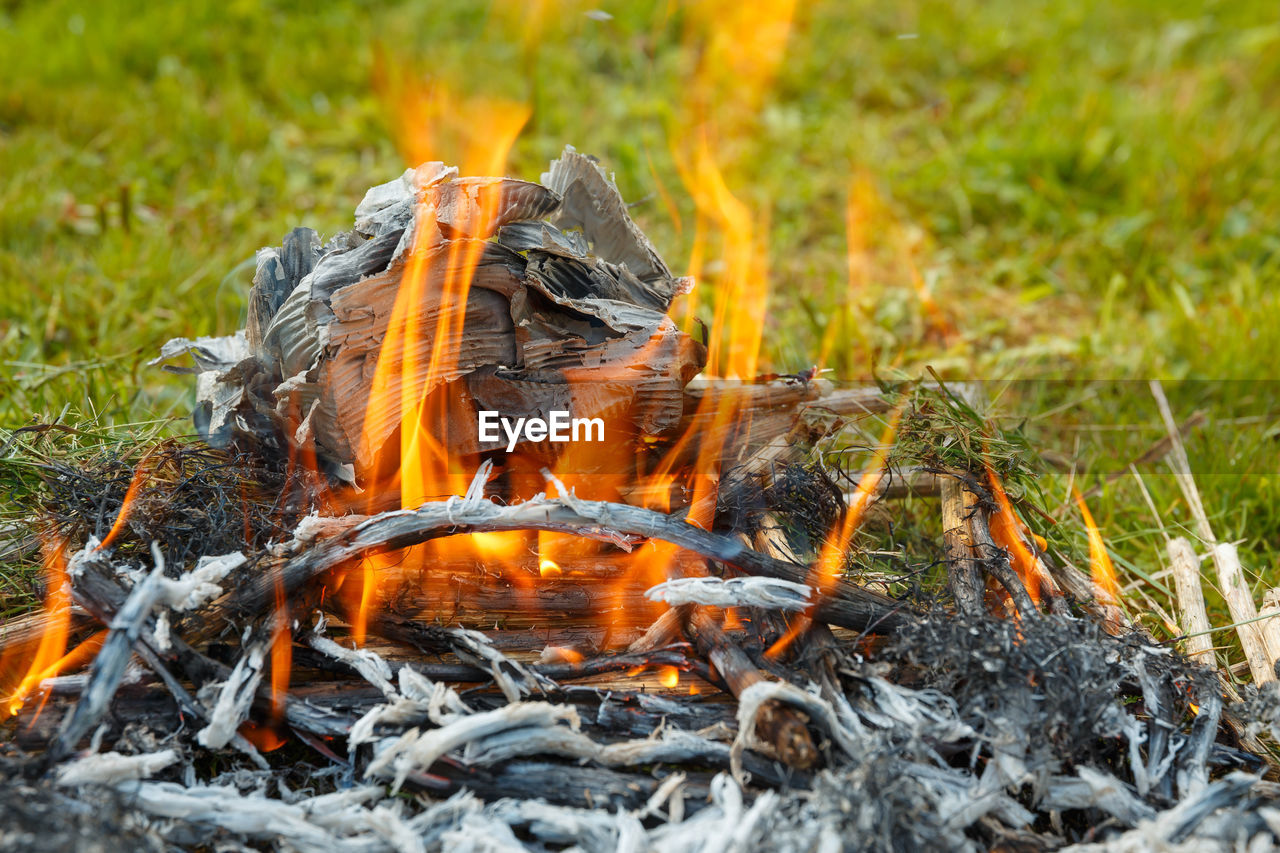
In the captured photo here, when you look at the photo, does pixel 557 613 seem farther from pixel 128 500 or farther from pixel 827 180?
pixel 827 180

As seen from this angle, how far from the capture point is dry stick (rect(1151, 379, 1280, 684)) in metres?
2.13

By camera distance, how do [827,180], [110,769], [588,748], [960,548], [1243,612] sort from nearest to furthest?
[110,769]
[588,748]
[960,548]
[1243,612]
[827,180]

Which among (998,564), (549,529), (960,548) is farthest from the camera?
(960,548)

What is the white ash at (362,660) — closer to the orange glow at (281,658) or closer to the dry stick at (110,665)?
the orange glow at (281,658)

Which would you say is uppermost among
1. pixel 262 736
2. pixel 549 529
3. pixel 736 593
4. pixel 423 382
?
pixel 423 382

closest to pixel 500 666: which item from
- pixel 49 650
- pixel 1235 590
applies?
pixel 49 650

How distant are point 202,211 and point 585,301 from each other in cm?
291

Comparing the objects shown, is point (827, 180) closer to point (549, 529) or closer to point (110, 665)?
point (549, 529)

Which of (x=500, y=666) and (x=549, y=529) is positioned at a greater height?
(x=549, y=529)

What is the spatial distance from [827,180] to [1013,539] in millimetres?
3244

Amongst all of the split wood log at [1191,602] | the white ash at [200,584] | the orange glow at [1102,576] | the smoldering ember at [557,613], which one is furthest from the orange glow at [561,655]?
the split wood log at [1191,602]

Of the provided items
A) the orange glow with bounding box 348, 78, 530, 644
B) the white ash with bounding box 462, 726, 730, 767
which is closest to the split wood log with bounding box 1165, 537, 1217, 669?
the white ash with bounding box 462, 726, 730, 767

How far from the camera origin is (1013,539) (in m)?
2.16

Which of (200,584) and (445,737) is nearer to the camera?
(445,737)
